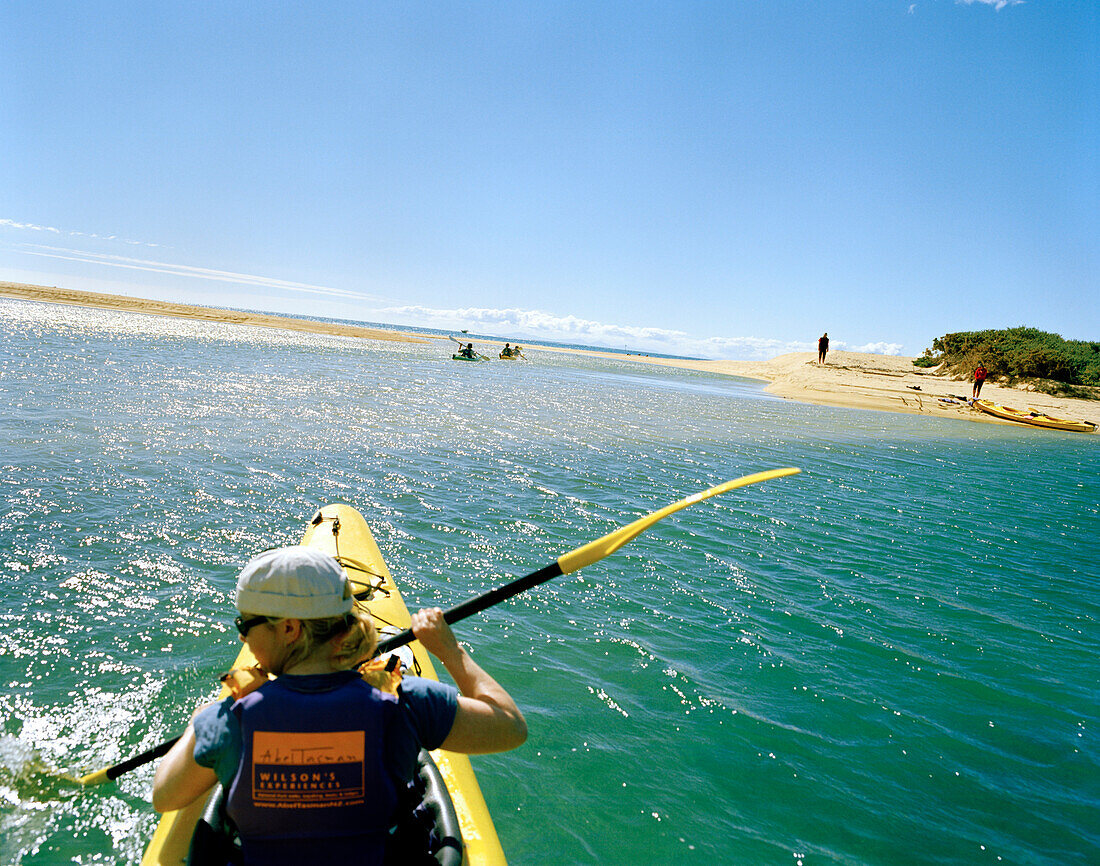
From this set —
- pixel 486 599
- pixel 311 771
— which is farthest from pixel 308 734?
pixel 486 599

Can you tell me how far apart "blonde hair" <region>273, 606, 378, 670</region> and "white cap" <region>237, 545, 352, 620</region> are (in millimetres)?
45

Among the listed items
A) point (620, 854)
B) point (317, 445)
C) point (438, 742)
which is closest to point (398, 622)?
point (620, 854)

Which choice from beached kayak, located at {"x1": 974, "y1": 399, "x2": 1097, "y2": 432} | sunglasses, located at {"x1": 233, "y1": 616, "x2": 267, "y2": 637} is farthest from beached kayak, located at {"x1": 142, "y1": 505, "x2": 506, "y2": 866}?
beached kayak, located at {"x1": 974, "y1": 399, "x2": 1097, "y2": 432}

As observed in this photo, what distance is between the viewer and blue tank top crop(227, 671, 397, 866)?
5.75 ft

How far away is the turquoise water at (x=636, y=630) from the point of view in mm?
3791

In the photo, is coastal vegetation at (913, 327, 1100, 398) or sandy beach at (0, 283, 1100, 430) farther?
coastal vegetation at (913, 327, 1100, 398)

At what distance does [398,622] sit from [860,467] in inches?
501

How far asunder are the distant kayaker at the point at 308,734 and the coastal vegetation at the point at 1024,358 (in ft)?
135

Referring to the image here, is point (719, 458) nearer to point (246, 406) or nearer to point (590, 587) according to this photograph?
point (590, 587)

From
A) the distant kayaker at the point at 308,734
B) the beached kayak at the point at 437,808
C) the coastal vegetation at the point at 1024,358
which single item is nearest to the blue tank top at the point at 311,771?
the distant kayaker at the point at 308,734

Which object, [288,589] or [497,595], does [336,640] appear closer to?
[288,589]

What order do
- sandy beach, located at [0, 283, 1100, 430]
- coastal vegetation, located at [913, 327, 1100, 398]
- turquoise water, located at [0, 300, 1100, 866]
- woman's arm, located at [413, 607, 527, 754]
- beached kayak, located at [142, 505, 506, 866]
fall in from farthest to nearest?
coastal vegetation, located at [913, 327, 1100, 398]
sandy beach, located at [0, 283, 1100, 430]
turquoise water, located at [0, 300, 1100, 866]
beached kayak, located at [142, 505, 506, 866]
woman's arm, located at [413, 607, 527, 754]

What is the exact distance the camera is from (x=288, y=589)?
6.21 feet

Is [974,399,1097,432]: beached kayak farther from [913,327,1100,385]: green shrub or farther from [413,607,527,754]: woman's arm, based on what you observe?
[413,607,527,754]: woman's arm
